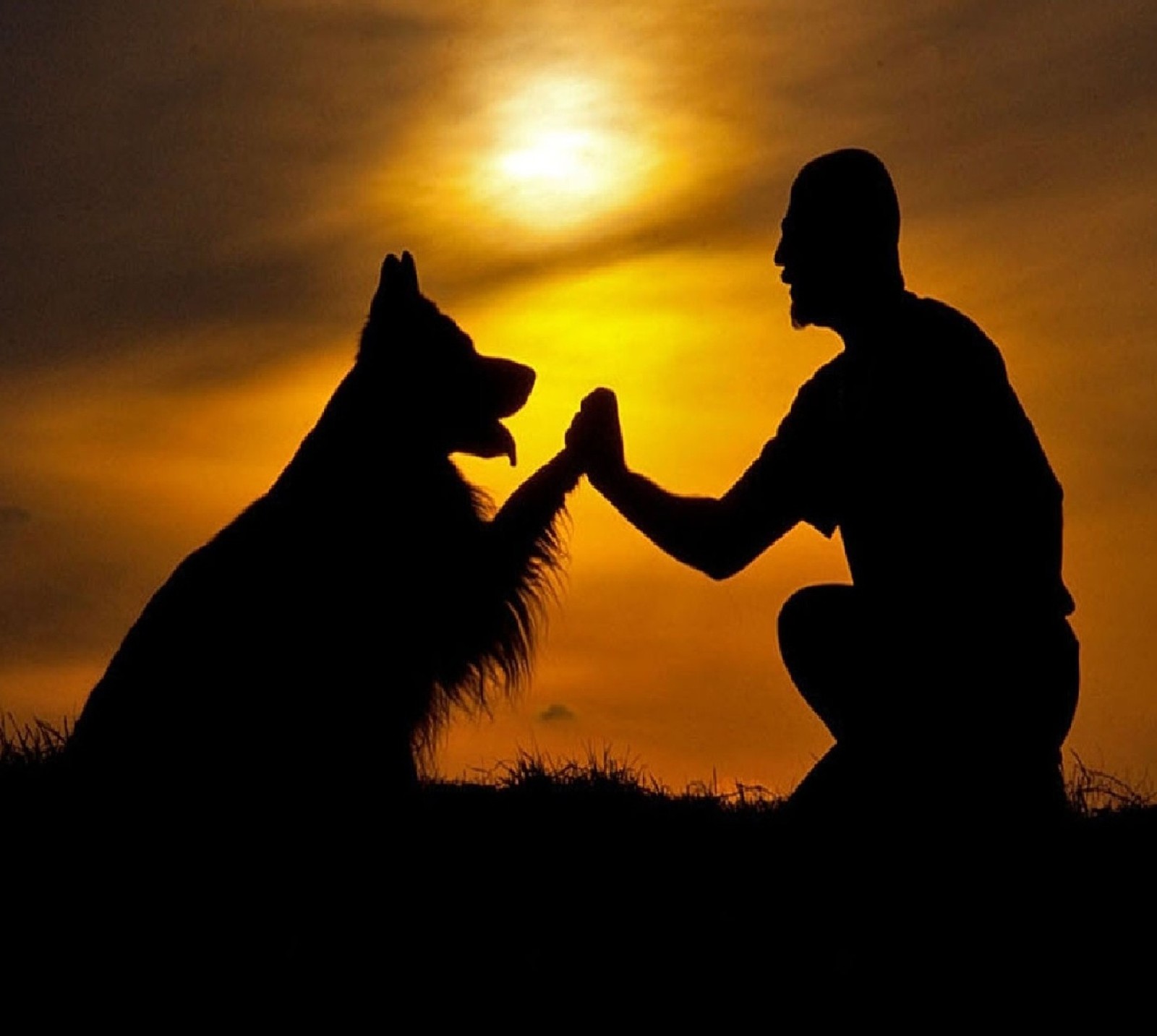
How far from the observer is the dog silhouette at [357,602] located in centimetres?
553

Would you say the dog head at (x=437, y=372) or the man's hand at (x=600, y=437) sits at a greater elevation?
the dog head at (x=437, y=372)

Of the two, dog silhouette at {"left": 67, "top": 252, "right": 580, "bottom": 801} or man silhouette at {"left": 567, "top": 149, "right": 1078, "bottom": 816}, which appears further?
dog silhouette at {"left": 67, "top": 252, "right": 580, "bottom": 801}

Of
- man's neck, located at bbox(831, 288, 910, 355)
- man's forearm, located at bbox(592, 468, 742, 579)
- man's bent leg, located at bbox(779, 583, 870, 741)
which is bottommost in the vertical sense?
man's bent leg, located at bbox(779, 583, 870, 741)

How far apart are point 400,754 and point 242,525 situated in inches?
39.6

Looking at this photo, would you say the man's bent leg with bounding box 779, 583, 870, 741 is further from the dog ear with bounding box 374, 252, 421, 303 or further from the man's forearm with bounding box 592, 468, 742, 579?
the dog ear with bounding box 374, 252, 421, 303

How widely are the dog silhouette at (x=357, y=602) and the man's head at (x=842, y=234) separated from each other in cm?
151

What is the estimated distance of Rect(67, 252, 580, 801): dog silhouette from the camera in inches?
218

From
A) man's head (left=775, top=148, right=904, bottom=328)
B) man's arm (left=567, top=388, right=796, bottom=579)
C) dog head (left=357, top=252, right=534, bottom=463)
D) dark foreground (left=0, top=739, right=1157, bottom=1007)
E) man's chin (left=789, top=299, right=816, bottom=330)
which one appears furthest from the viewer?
dog head (left=357, top=252, right=534, bottom=463)

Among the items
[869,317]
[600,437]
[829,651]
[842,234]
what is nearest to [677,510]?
[600,437]

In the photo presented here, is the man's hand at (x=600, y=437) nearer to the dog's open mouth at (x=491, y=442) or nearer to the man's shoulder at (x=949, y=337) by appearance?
the dog's open mouth at (x=491, y=442)

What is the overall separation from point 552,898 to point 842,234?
82.7 inches

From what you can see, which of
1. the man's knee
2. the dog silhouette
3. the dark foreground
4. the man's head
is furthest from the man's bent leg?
the dog silhouette

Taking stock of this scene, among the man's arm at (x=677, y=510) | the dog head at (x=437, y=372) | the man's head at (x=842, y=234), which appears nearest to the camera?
the man's head at (x=842, y=234)

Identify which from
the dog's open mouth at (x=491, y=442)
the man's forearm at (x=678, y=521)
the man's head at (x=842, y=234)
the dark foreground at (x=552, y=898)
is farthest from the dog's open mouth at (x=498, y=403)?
the man's head at (x=842, y=234)
